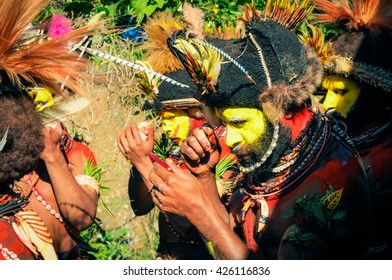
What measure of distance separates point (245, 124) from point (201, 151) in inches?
12.3

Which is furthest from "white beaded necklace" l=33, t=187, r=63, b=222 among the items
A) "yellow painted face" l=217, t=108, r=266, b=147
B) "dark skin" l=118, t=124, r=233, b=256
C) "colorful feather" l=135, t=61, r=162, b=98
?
"colorful feather" l=135, t=61, r=162, b=98

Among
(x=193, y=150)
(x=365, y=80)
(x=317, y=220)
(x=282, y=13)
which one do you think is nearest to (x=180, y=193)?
(x=193, y=150)

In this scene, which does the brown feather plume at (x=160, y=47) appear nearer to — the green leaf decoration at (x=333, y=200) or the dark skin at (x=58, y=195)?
the dark skin at (x=58, y=195)

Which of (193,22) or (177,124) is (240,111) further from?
(177,124)

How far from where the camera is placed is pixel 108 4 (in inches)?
245

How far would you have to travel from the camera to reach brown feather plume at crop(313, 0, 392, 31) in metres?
4.71

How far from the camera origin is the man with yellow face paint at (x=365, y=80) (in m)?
4.71

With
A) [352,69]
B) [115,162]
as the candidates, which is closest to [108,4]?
[115,162]

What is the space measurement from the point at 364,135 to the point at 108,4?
259 centimetres

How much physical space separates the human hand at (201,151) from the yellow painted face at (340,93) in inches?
51.7

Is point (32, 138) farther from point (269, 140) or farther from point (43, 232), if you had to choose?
point (269, 140)

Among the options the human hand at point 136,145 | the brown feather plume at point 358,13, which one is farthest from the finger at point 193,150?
the brown feather plume at point 358,13

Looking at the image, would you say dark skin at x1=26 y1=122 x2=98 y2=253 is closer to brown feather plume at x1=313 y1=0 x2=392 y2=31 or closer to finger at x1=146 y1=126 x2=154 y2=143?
finger at x1=146 y1=126 x2=154 y2=143

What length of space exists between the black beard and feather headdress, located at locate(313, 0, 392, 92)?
123cm
